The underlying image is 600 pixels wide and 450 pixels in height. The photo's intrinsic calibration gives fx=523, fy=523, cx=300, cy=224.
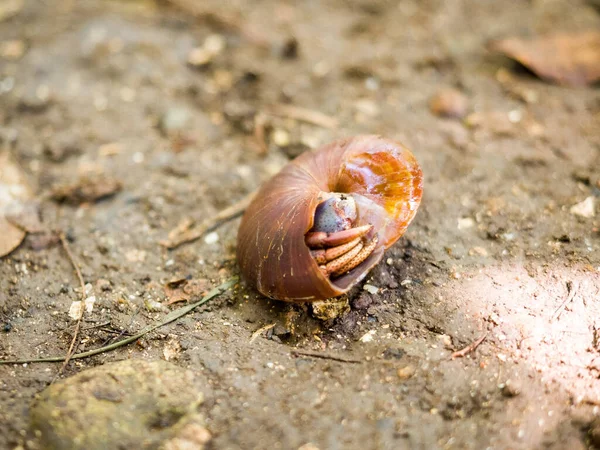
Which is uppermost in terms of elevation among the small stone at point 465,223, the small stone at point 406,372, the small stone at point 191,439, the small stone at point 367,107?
the small stone at point 367,107

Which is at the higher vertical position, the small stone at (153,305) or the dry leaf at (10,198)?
the dry leaf at (10,198)

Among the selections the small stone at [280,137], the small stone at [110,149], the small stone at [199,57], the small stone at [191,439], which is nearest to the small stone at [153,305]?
the small stone at [191,439]

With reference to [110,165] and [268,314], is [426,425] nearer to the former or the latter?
[268,314]

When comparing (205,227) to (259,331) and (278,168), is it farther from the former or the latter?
(259,331)

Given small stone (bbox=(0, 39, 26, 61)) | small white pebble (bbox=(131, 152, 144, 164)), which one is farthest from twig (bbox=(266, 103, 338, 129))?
small stone (bbox=(0, 39, 26, 61))

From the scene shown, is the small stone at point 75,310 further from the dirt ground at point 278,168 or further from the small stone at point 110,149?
the small stone at point 110,149

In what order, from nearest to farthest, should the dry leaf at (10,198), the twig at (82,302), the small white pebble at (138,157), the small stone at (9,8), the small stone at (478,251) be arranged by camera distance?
the twig at (82,302) < the small stone at (478,251) < the dry leaf at (10,198) < the small white pebble at (138,157) < the small stone at (9,8)

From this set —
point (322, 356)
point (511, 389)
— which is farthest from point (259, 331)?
point (511, 389)
